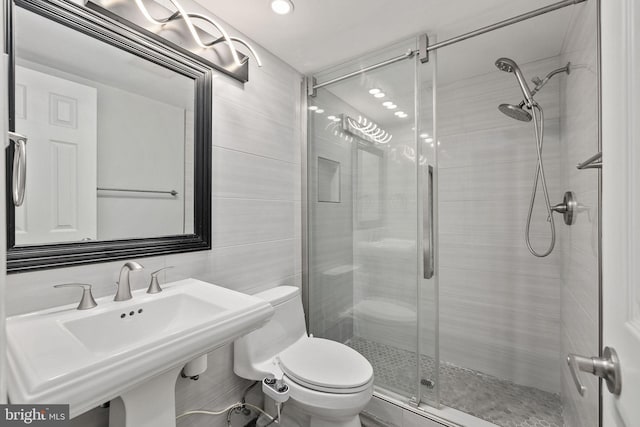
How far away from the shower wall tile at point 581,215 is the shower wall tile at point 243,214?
1506 mm

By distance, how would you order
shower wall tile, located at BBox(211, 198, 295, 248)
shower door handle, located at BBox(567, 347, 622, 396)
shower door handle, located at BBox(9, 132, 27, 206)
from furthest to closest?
shower wall tile, located at BBox(211, 198, 295, 248) < shower door handle, located at BBox(9, 132, 27, 206) < shower door handle, located at BBox(567, 347, 622, 396)

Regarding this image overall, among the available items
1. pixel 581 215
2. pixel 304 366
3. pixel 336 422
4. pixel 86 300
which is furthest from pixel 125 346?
pixel 581 215

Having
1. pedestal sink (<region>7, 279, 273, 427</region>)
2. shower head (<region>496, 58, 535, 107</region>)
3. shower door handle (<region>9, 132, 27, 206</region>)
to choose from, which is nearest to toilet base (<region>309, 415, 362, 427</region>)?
pedestal sink (<region>7, 279, 273, 427</region>)

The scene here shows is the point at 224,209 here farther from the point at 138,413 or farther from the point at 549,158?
the point at 549,158

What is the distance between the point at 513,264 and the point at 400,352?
1.02 metres

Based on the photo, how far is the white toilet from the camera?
1253mm

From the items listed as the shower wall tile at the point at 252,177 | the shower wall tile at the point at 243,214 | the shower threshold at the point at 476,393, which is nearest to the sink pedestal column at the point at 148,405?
the shower wall tile at the point at 243,214

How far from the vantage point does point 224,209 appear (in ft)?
5.05

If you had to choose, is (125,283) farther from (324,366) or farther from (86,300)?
(324,366)

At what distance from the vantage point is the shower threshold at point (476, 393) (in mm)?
1612

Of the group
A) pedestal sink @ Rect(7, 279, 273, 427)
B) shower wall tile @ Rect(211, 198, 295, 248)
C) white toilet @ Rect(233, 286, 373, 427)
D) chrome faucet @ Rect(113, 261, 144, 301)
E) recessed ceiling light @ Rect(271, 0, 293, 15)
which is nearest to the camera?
pedestal sink @ Rect(7, 279, 273, 427)

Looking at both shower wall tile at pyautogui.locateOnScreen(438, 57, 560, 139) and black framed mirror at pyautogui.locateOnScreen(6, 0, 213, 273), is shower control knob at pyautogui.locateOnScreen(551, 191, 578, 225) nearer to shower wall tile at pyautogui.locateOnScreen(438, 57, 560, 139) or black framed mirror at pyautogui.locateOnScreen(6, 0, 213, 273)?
shower wall tile at pyautogui.locateOnScreen(438, 57, 560, 139)

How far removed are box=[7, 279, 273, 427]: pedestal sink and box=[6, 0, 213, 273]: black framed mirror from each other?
0.69 ft

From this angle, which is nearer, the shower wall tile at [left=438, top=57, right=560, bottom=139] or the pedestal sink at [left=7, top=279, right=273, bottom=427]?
the pedestal sink at [left=7, top=279, right=273, bottom=427]
